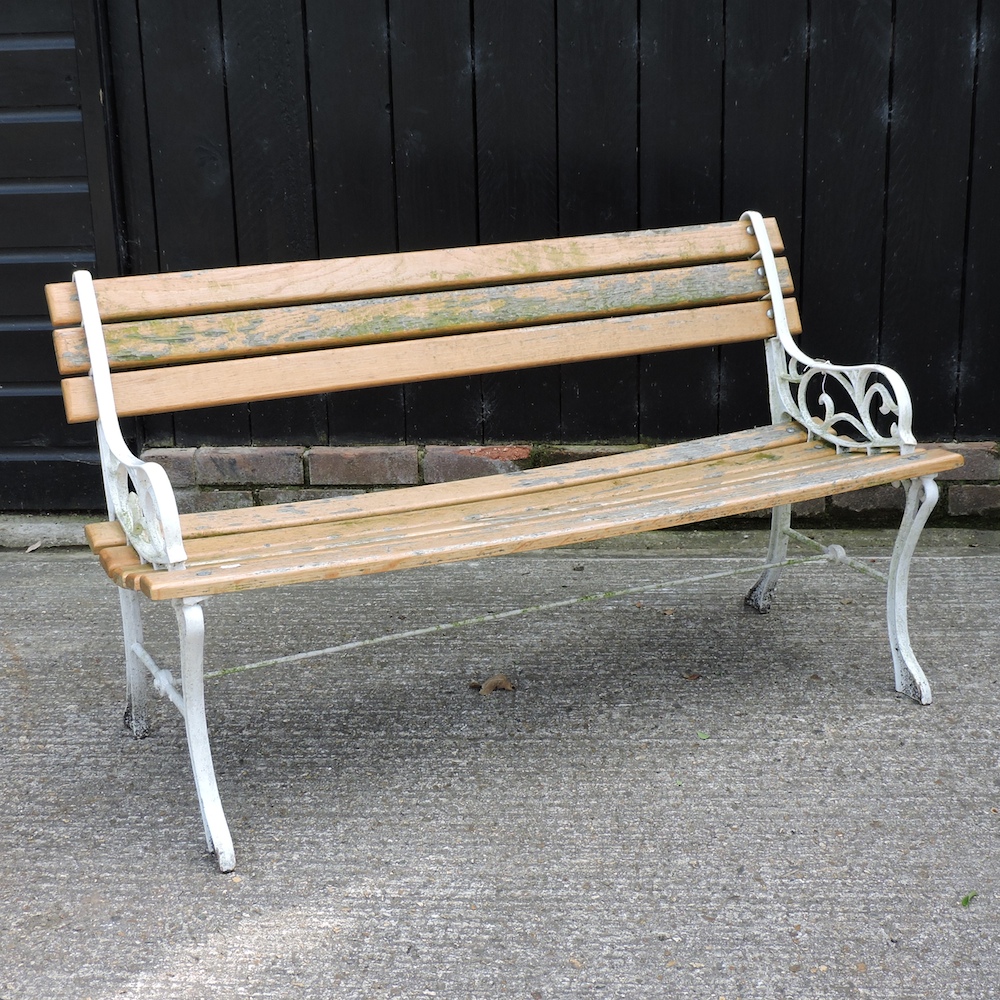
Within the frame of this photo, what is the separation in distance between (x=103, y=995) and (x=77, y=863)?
409mm

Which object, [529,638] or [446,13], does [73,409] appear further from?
[446,13]

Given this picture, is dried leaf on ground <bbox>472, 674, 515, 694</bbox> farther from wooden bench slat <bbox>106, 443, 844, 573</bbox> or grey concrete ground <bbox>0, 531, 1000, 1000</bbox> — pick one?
wooden bench slat <bbox>106, 443, 844, 573</bbox>

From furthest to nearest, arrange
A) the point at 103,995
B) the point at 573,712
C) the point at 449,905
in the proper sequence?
the point at 573,712, the point at 449,905, the point at 103,995

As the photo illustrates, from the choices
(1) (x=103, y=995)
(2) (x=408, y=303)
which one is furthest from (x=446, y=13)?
(1) (x=103, y=995)

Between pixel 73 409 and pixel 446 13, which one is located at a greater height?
pixel 446 13

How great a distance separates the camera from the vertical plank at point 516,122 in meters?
3.58

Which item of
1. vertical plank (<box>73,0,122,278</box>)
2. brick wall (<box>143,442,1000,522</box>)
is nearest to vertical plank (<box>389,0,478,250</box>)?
brick wall (<box>143,442,1000,522</box>)

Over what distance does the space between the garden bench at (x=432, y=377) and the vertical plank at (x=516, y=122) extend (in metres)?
0.86

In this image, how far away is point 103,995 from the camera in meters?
1.80

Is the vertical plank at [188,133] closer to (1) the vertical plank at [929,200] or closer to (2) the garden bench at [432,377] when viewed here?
(2) the garden bench at [432,377]

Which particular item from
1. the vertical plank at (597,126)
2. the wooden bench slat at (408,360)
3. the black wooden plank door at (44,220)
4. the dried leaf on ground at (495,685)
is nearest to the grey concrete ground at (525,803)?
the dried leaf on ground at (495,685)

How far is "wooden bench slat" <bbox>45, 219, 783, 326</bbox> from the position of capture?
8.11ft

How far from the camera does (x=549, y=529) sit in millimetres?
2254

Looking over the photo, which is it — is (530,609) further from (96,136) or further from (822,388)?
(96,136)
